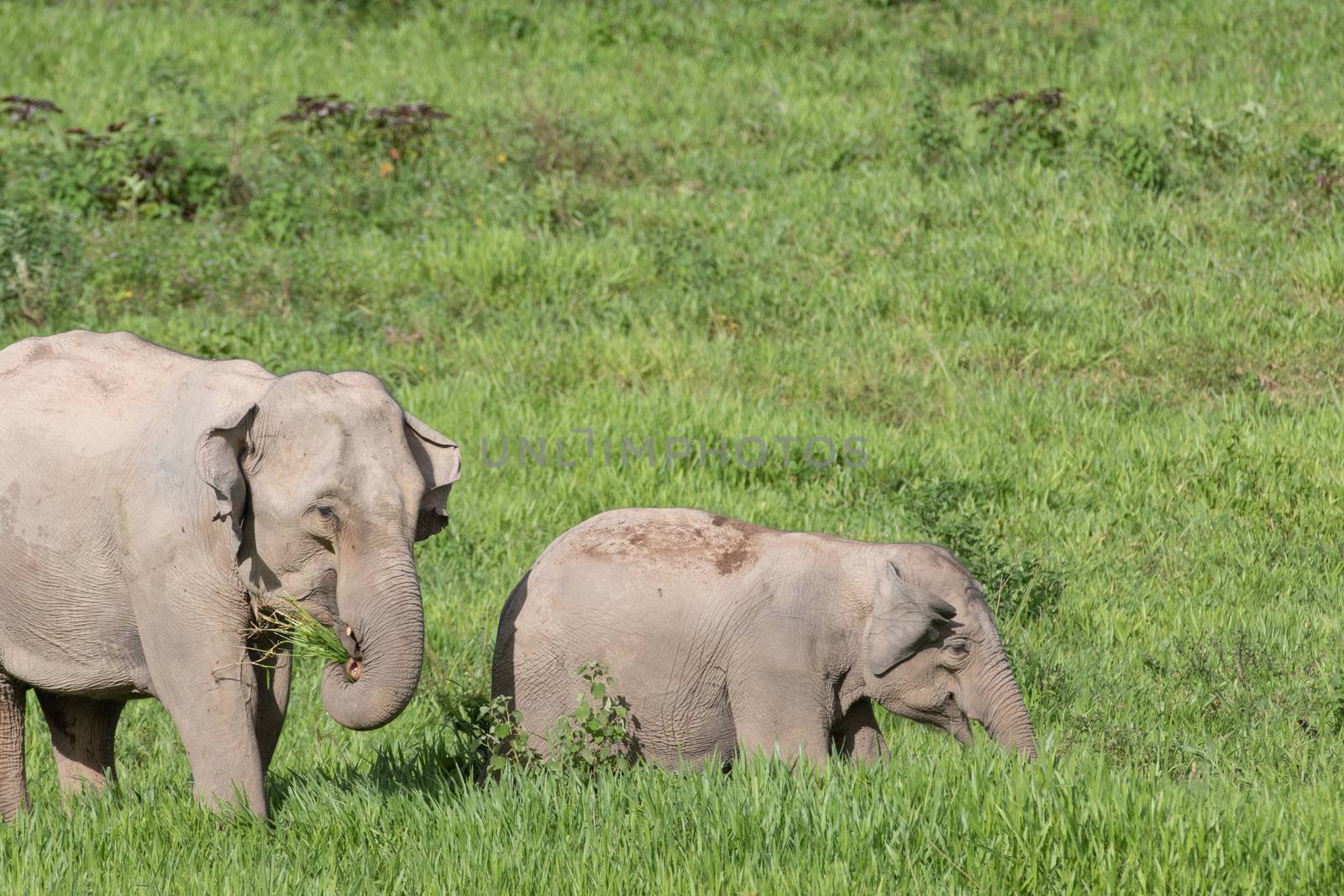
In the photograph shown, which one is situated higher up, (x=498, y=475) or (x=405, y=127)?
(x=405, y=127)

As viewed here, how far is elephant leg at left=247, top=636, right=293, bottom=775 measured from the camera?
17.2 feet

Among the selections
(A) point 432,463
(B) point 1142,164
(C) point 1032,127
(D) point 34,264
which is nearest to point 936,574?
(A) point 432,463

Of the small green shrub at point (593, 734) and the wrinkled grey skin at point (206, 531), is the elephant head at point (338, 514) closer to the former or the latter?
the wrinkled grey skin at point (206, 531)

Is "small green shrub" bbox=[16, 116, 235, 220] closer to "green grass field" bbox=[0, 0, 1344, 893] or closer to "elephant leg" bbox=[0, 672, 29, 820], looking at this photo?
"green grass field" bbox=[0, 0, 1344, 893]

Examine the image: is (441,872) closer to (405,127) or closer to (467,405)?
(467,405)

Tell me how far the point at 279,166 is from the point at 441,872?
10.1 metres

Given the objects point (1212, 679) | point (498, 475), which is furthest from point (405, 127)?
point (1212, 679)

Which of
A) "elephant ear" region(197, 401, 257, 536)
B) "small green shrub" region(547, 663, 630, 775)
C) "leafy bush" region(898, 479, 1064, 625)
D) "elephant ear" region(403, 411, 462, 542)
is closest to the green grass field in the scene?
"leafy bush" region(898, 479, 1064, 625)

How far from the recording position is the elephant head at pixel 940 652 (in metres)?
5.55

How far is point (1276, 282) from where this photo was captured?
1162cm

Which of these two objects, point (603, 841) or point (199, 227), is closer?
point (603, 841)

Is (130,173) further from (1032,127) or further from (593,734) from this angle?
(593,734)

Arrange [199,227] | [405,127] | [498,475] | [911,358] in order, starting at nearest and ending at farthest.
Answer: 1. [498,475]
2. [911,358]
3. [199,227]
4. [405,127]

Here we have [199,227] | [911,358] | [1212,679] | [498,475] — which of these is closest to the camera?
[1212,679]
